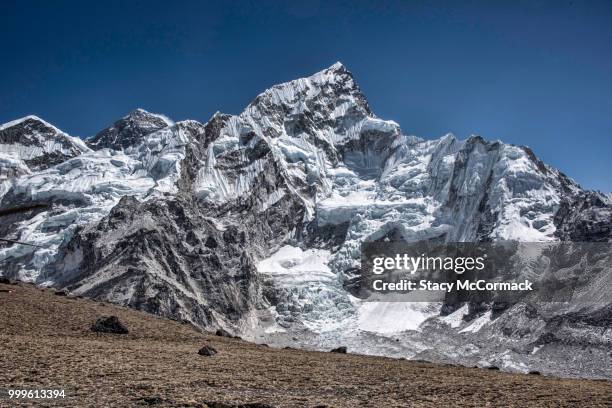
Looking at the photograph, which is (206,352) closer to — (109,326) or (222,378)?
(222,378)

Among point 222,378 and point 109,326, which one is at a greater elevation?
point 109,326

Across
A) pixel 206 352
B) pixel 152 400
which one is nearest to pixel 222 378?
pixel 152 400

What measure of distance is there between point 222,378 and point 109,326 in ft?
47.1

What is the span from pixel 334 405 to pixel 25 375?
1106cm

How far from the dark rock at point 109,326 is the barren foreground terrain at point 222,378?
0.72 metres

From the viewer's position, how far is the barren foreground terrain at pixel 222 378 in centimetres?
2086

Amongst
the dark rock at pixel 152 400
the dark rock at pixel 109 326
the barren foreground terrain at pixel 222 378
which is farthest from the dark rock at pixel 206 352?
the dark rock at pixel 152 400

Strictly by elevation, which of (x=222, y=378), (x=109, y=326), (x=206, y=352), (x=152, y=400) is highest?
(x=109, y=326)

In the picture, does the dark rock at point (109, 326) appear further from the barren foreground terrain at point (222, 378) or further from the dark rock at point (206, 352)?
the dark rock at point (206, 352)

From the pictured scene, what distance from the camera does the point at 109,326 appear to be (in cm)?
3622

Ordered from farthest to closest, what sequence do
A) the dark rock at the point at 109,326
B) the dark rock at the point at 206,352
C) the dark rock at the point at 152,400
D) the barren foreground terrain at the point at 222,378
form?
the dark rock at the point at 109,326 < the dark rock at the point at 206,352 < the barren foreground terrain at the point at 222,378 < the dark rock at the point at 152,400

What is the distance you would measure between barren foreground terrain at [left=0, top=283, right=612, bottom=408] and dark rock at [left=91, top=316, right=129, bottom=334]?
0.72 m

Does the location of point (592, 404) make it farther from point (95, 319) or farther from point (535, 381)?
point (95, 319)

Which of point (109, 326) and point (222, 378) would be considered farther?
point (109, 326)
